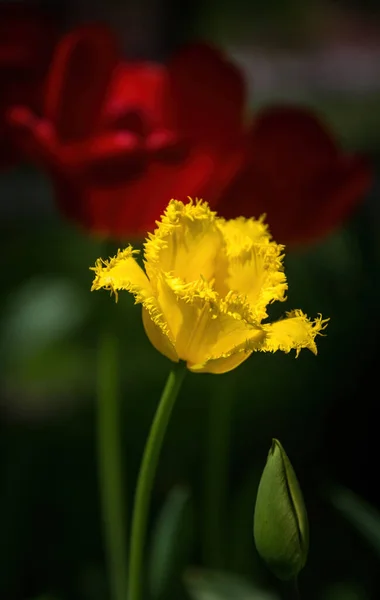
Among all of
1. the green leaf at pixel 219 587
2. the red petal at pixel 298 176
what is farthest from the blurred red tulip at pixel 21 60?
the green leaf at pixel 219 587

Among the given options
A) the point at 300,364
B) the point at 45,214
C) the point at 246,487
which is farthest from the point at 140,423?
the point at 45,214

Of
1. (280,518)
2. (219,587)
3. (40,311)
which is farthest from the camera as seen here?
(40,311)

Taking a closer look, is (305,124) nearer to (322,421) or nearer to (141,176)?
(141,176)

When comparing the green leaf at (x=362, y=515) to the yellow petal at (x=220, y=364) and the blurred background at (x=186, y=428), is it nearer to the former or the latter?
the blurred background at (x=186, y=428)

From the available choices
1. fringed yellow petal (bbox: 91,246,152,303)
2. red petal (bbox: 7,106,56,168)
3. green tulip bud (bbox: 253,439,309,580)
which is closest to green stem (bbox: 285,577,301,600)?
green tulip bud (bbox: 253,439,309,580)

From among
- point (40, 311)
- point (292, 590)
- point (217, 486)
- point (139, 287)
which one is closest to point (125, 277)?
point (139, 287)

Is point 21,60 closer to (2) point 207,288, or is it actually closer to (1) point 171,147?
(1) point 171,147
